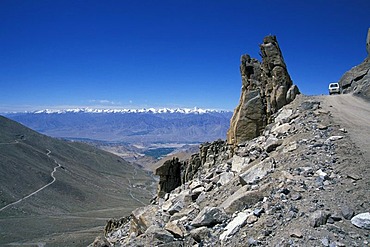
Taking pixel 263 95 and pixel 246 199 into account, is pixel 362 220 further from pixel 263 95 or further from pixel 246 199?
pixel 263 95

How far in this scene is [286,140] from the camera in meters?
17.4

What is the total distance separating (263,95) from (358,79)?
23.6 m

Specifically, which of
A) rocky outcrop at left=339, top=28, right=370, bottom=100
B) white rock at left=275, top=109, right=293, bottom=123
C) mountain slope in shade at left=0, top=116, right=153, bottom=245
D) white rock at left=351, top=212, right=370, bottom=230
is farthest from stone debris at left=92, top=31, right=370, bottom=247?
mountain slope in shade at left=0, top=116, right=153, bottom=245

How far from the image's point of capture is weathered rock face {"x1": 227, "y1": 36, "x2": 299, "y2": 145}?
26.0 metres

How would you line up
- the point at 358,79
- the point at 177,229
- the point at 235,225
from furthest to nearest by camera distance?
the point at 358,79 → the point at 177,229 → the point at 235,225

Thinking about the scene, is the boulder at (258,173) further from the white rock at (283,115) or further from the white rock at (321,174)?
the white rock at (283,115)

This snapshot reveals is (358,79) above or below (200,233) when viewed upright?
above

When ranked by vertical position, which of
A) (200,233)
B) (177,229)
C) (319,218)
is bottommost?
(177,229)

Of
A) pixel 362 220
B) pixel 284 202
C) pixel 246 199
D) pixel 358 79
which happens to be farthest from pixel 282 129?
pixel 358 79

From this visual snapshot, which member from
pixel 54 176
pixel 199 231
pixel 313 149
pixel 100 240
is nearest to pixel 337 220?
pixel 199 231

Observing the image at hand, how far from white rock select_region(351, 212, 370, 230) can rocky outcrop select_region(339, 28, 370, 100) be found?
31898 mm

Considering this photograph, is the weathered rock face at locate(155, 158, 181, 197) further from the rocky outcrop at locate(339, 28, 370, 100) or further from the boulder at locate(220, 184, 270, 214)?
the boulder at locate(220, 184, 270, 214)

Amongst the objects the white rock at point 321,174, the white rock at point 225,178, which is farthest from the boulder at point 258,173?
the white rock at point 225,178

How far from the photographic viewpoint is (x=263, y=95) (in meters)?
27.7
